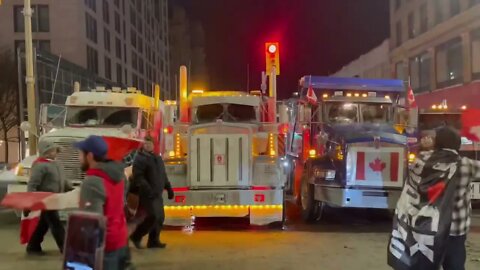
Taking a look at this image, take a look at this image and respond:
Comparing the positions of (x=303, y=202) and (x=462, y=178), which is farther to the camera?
(x=303, y=202)

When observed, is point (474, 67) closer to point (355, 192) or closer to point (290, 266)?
point (355, 192)

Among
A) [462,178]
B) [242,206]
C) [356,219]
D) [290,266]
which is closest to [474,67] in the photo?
[356,219]

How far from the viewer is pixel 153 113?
46.4 ft

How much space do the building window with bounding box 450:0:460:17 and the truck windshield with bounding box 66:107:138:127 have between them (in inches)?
1047

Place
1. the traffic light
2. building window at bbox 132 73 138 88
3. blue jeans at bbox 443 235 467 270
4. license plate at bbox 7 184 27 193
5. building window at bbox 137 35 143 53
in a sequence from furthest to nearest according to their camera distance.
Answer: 1. building window at bbox 137 35 143 53
2. building window at bbox 132 73 138 88
3. the traffic light
4. license plate at bbox 7 184 27 193
5. blue jeans at bbox 443 235 467 270

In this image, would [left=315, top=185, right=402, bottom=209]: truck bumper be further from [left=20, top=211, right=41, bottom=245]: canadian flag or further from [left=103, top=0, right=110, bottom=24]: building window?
[left=103, top=0, right=110, bottom=24]: building window

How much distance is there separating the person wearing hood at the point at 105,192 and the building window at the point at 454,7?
109 ft

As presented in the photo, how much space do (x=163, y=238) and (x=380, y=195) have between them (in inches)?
158

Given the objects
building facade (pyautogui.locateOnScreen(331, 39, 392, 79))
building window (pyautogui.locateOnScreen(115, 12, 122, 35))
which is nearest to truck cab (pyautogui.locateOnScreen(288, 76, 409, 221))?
building facade (pyautogui.locateOnScreen(331, 39, 392, 79))

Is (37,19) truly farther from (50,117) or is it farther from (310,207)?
(310,207)

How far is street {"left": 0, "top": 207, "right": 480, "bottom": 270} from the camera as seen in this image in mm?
8117

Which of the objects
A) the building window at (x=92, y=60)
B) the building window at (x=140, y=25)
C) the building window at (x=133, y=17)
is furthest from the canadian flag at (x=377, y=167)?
the building window at (x=140, y=25)

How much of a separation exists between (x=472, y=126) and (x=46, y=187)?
19.7 feet

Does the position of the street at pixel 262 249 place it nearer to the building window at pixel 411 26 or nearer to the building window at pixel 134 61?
the building window at pixel 411 26
